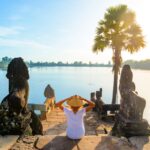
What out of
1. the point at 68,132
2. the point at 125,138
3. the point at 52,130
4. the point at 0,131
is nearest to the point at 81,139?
the point at 68,132

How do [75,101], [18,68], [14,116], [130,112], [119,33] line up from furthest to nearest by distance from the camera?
[119,33], [18,68], [130,112], [14,116], [75,101]

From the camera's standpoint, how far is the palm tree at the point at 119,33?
59.2 feet

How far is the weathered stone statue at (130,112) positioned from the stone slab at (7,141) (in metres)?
2.83

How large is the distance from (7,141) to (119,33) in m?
14.2

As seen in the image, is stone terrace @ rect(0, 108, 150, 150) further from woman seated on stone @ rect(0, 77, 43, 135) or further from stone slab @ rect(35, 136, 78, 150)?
woman seated on stone @ rect(0, 77, 43, 135)

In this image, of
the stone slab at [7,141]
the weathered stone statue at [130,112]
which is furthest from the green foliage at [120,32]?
the stone slab at [7,141]

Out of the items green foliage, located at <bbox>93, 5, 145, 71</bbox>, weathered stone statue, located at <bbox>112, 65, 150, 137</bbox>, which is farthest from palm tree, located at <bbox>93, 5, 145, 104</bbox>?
weathered stone statue, located at <bbox>112, 65, 150, 137</bbox>

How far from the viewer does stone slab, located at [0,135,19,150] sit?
536 centimetres

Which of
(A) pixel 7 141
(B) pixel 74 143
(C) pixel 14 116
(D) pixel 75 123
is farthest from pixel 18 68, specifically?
(B) pixel 74 143

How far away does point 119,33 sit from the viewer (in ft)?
59.4

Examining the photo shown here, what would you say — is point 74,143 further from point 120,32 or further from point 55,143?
point 120,32

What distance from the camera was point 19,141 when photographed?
5.76 m

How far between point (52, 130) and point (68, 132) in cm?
433

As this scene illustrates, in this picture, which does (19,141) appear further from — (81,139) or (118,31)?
(118,31)
